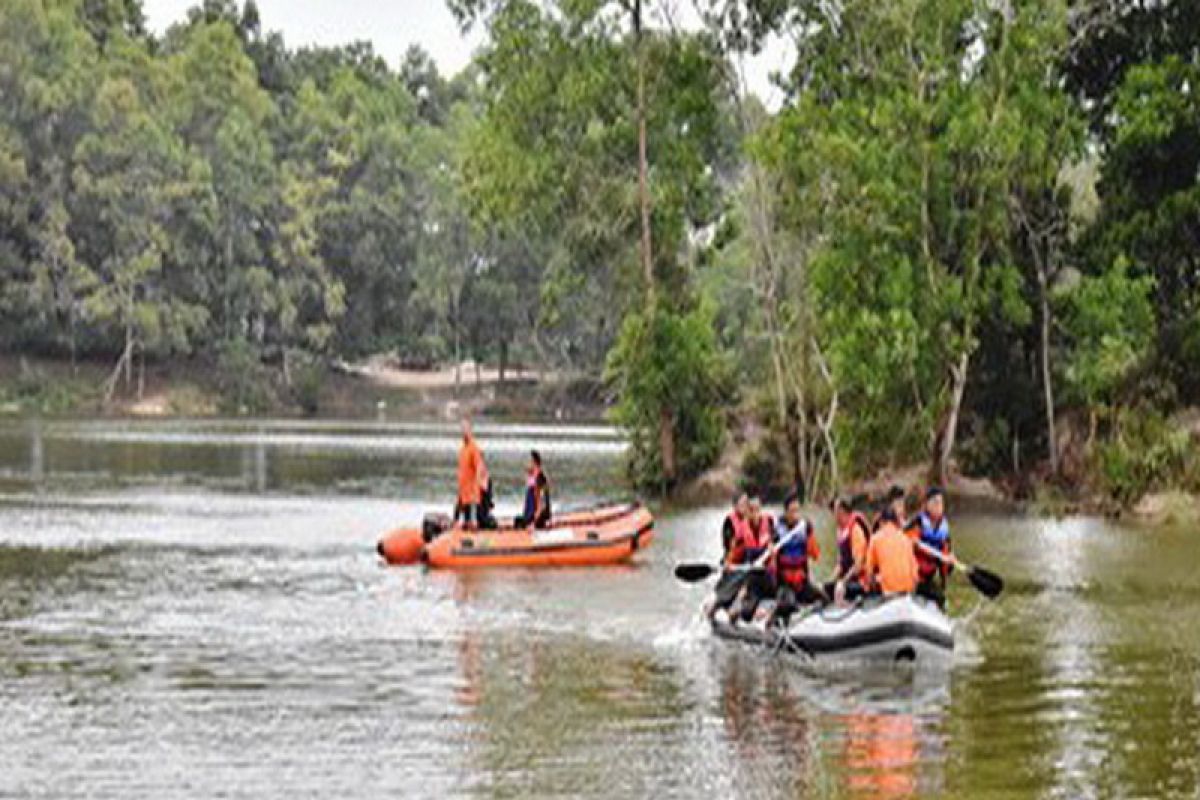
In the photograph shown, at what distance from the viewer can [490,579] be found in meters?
32.2

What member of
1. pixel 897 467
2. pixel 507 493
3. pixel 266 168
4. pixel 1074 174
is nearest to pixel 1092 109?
pixel 1074 174

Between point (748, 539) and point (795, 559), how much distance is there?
36.5 inches

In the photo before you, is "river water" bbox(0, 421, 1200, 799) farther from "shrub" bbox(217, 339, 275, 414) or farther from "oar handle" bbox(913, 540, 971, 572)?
"shrub" bbox(217, 339, 275, 414)

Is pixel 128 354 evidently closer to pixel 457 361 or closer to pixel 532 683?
pixel 457 361

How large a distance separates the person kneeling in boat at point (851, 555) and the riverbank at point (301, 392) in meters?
78.8

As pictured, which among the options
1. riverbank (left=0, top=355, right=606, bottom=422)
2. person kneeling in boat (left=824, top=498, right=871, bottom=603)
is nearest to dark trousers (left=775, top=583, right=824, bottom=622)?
person kneeling in boat (left=824, top=498, right=871, bottom=603)

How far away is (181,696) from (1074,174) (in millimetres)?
36272

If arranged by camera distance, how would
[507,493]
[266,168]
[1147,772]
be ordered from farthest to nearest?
[266,168]
[507,493]
[1147,772]

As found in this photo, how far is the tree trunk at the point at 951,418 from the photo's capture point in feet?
147

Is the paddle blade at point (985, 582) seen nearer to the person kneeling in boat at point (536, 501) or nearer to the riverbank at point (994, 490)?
the person kneeling in boat at point (536, 501)

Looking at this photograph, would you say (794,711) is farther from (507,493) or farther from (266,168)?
(266,168)

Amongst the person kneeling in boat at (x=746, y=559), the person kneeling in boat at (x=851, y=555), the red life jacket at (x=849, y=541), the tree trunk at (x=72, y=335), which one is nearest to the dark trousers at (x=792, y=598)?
the person kneeling in boat at (x=746, y=559)

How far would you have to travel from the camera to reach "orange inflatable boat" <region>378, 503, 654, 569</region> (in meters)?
33.7

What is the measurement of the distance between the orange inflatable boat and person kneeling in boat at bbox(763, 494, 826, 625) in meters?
9.42
